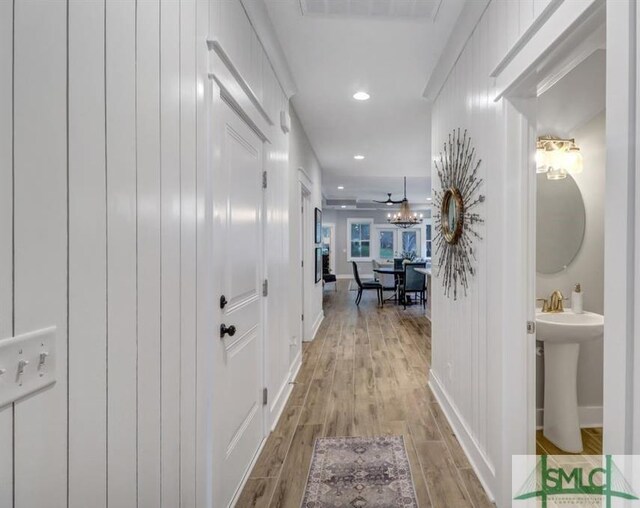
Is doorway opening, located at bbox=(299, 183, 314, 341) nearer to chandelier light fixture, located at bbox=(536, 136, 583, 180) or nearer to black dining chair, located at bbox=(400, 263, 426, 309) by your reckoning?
chandelier light fixture, located at bbox=(536, 136, 583, 180)

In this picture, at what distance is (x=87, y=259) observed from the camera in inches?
31.0

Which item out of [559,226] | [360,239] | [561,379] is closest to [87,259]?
[561,379]

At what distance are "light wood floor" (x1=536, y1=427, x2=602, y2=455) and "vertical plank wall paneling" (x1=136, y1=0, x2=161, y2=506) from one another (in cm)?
228


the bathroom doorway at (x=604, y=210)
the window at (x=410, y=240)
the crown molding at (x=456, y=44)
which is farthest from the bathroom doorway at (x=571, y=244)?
the window at (x=410, y=240)

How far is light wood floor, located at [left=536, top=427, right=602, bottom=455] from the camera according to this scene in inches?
84.6

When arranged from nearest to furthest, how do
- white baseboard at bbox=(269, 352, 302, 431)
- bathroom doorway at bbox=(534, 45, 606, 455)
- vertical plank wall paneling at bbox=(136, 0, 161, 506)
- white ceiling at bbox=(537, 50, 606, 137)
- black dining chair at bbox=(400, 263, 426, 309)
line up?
vertical plank wall paneling at bbox=(136, 0, 161, 506) < white ceiling at bbox=(537, 50, 606, 137) < bathroom doorway at bbox=(534, 45, 606, 455) < white baseboard at bbox=(269, 352, 302, 431) < black dining chair at bbox=(400, 263, 426, 309)

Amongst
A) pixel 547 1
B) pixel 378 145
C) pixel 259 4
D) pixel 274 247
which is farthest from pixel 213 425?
pixel 378 145

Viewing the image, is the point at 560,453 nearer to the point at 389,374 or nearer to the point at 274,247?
the point at 389,374

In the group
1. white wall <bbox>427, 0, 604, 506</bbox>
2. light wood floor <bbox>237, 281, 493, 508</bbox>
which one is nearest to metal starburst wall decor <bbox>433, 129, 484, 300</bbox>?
white wall <bbox>427, 0, 604, 506</bbox>

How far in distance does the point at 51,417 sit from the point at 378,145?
476 cm

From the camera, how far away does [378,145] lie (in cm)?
485

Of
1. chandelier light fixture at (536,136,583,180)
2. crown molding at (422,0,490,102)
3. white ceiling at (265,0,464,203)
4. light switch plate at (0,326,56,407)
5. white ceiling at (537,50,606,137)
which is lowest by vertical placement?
light switch plate at (0,326,56,407)

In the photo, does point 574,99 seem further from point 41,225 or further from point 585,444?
point 41,225

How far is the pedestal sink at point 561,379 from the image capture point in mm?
2117
